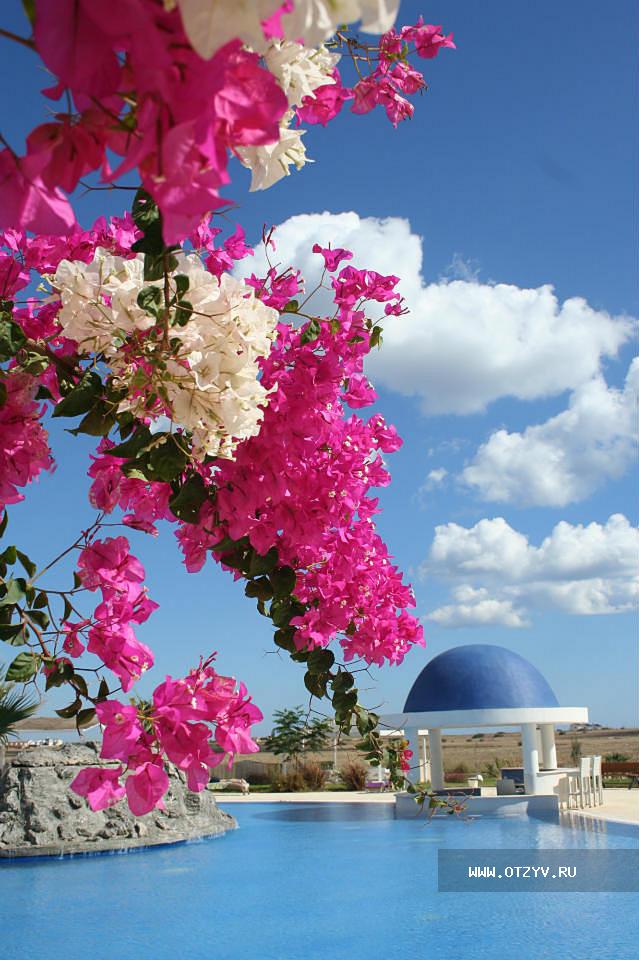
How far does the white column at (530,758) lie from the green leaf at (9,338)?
650 inches

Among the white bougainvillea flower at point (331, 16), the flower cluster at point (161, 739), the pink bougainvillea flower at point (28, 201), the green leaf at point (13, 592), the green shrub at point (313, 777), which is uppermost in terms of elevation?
the white bougainvillea flower at point (331, 16)

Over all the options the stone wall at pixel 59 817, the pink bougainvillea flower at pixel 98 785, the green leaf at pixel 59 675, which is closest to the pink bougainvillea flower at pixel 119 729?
the pink bougainvillea flower at pixel 98 785

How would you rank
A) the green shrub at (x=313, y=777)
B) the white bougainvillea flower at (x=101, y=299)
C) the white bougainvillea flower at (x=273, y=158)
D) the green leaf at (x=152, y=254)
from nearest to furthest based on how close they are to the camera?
the white bougainvillea flower at (x=273, y=158) < the green leaf at (x=152, y=254) < the white bougainvillea flower at (x=101, y=299) < the green shrub at (x=313, y=777)

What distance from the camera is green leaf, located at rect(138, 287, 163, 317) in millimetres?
1294

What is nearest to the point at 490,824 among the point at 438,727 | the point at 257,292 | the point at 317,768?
the point at 438,727

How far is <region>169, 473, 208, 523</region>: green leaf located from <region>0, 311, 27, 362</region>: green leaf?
0.40m

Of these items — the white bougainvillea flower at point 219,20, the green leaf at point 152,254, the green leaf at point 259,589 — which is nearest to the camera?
the white bougainvillea flower at point 219,20

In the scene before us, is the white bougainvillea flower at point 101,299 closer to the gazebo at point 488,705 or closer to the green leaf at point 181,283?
the green leaf at point 181,283

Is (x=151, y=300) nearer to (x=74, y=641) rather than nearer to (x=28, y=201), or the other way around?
(x=28, y=201)

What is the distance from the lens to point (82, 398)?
1.54 m

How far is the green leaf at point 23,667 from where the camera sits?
1.68 metres

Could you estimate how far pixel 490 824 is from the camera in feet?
48.5

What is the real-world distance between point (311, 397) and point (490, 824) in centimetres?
1471

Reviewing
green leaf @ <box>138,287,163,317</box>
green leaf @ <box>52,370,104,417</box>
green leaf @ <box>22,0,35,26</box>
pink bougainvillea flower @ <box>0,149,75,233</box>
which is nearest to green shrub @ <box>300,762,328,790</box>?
green leaf @ <box>52,370,104,417</box>
